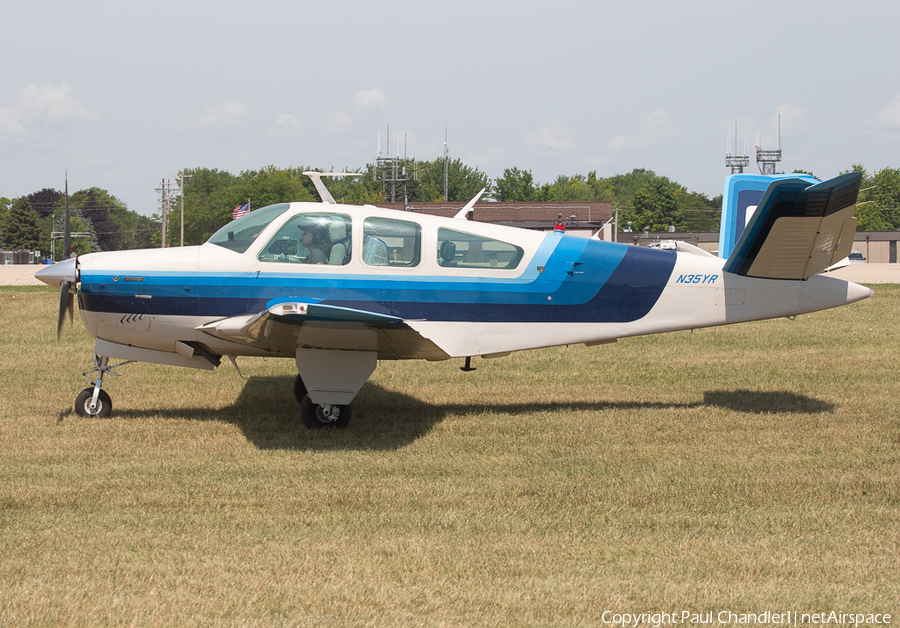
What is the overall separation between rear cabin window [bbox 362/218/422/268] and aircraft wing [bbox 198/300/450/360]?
0.84 metres

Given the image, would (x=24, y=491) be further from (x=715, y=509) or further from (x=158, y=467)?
(x=715, y=509)

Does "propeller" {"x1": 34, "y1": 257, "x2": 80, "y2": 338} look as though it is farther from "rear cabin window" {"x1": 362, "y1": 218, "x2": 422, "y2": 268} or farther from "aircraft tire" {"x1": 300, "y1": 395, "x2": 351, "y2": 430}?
"rear cabin window" {"x1": 362, "y1": 218, "x2": 422, "y2": 268}

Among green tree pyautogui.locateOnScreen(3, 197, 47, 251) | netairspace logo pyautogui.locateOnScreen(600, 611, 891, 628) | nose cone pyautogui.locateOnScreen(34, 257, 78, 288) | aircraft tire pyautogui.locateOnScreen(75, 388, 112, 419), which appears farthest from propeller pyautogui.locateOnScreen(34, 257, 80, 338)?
green tree pyautogui.locateOnScreen(3, 197, 47, 251)

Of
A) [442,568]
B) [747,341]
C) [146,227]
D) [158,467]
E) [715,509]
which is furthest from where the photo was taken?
[146,227]

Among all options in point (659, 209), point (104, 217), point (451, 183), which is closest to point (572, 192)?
point (659, 209)

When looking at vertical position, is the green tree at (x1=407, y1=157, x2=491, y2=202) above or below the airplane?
above

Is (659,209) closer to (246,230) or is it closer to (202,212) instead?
(202,212)

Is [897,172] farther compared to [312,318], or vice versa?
[897,172]

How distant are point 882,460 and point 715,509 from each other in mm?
2220

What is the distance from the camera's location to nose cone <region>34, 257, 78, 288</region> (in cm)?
719

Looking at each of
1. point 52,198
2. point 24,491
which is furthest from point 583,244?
point 52,198

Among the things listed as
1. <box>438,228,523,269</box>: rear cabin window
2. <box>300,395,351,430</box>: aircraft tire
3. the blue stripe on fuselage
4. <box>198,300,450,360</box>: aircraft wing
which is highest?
<box>438,228,523,269</box>: rear cabin window

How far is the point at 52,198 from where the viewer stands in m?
110

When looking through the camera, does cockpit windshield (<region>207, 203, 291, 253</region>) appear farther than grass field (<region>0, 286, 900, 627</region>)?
Yes
